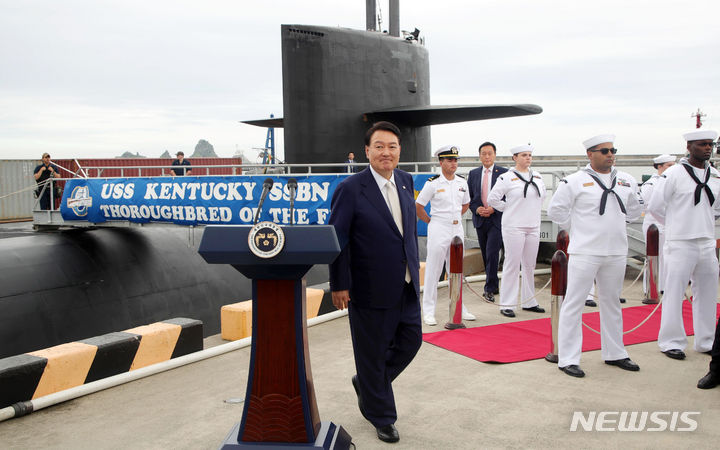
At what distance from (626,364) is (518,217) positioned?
8.89 ft

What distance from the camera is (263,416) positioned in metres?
3.20

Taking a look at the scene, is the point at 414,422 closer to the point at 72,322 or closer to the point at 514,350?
the point at 514,350

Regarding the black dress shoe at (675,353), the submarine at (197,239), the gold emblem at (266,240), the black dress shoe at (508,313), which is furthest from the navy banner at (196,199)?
the gold emblem at (266,240)

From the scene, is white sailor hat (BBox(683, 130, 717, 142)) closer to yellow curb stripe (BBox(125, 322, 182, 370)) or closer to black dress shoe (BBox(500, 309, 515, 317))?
black dress shoe (BBox(500, 309, 515, 317))

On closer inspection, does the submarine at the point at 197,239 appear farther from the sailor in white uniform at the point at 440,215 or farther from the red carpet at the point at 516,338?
the red carpet at the point at 516,338

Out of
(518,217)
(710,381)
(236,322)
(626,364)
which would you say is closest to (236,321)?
(236,322)

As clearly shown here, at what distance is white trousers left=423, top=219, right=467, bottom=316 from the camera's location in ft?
23.4

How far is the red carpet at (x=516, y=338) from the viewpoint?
5.62 m

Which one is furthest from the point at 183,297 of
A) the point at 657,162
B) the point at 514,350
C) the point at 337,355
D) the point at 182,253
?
the point at 657,162

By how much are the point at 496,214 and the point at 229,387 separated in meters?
4.98

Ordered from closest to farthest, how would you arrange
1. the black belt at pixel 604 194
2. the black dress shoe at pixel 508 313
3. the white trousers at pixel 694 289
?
the black belt at pixel 604 194 → the white trousers at pixel 694 289 → the black dress shoe at pixel 508 313

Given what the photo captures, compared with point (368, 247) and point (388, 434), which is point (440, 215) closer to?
point (368, 247)

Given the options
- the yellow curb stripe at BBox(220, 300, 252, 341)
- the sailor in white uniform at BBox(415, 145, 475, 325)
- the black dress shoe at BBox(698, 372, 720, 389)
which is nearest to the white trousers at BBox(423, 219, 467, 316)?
the sailor in white uniform at BBox(415, 145, 475, 325)

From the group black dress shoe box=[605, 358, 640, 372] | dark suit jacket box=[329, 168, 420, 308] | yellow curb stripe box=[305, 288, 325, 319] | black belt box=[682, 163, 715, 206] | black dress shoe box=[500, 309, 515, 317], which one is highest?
black belt box=[682, 163, 715, 206]
